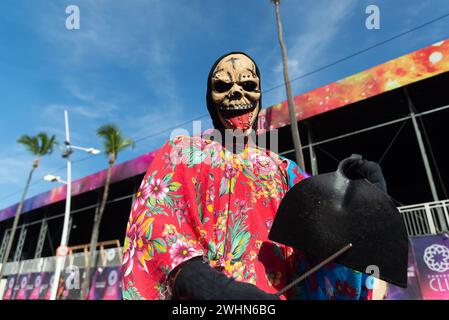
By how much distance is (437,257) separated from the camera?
255 inches

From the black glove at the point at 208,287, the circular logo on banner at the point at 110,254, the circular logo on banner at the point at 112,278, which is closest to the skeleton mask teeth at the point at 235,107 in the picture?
the black glove at the point at 208,287

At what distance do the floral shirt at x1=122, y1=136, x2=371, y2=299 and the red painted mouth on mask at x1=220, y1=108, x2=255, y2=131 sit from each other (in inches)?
8.3

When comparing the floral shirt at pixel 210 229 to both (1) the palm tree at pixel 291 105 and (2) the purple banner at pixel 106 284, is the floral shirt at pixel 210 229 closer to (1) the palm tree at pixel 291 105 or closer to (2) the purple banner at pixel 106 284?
(1) the palm tree at pixel 291 105

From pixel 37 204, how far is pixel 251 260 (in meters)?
22.5

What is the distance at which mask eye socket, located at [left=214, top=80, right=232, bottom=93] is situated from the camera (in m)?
1.39

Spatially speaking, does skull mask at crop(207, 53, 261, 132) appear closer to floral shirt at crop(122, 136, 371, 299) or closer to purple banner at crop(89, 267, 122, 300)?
floral shirt at crop(122, 136, 371, 299)

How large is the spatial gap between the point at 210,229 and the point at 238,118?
0.59 metres

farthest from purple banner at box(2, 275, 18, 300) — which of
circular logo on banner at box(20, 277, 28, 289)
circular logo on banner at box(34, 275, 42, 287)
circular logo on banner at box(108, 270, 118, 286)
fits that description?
circular logo on banner at box(108, 270, 118, 286)

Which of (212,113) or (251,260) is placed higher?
(212,113)

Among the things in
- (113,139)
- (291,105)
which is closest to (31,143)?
(113,139)
